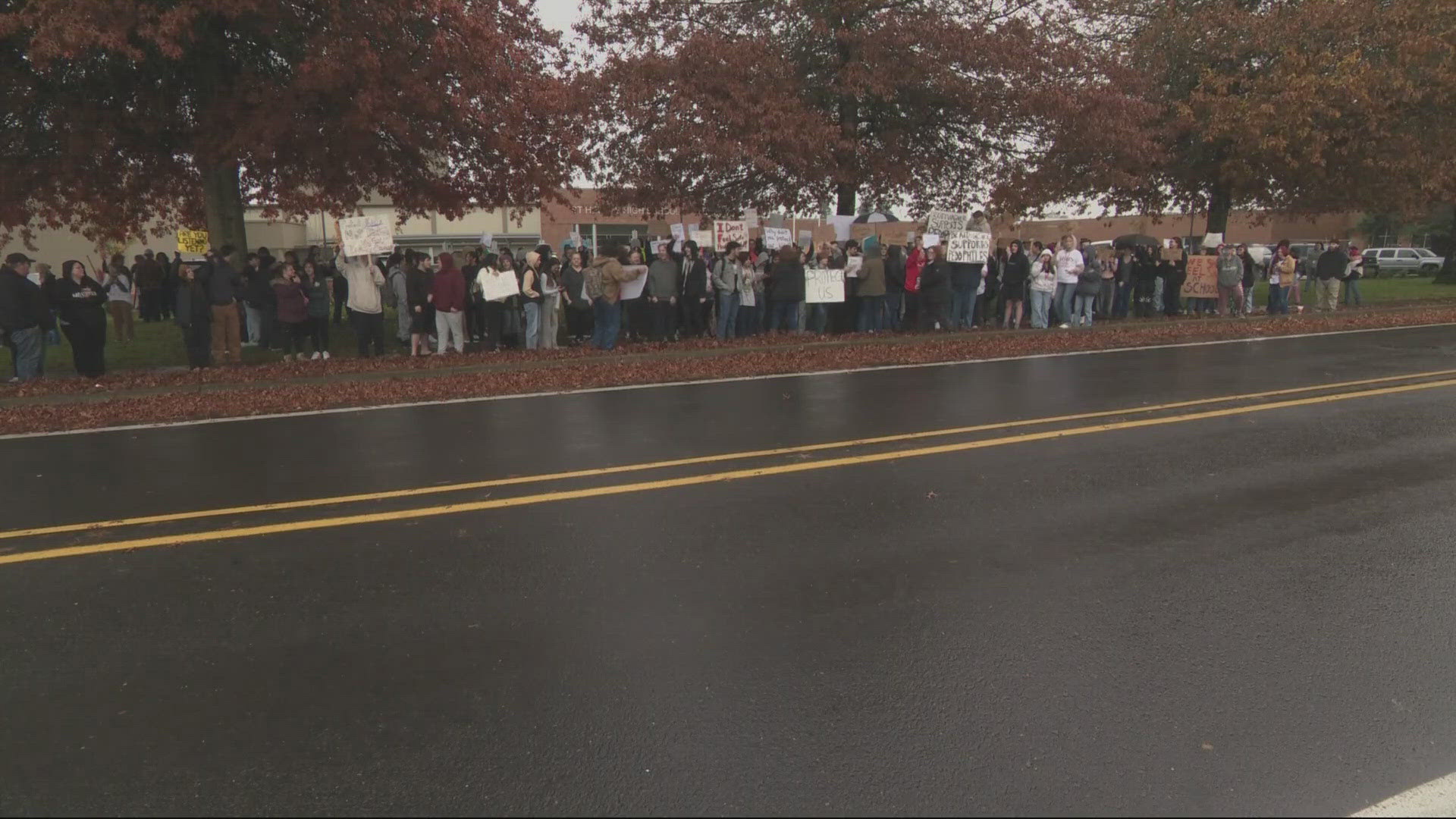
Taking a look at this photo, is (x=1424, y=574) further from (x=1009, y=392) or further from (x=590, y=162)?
(x=590, y=162)

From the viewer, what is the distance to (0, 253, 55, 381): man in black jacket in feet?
38.4

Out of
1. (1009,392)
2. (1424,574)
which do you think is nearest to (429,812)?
(1424,574)

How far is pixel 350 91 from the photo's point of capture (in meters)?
13.4

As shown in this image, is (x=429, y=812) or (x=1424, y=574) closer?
(x=429, y=812)

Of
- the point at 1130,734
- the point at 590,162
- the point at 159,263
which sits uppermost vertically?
the point at 590,162

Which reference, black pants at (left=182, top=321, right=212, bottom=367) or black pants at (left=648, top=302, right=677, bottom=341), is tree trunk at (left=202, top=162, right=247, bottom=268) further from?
black pants at (left=648, top=302, right=677, bottom=341)

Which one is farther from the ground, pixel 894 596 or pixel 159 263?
pixel 159 263

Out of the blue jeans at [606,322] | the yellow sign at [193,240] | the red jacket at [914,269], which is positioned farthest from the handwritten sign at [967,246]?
the yellow sign at [193,240]

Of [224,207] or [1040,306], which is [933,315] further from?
[224,207]

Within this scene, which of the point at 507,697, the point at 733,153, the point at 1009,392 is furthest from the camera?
the point at 733,153

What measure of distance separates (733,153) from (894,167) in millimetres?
4358

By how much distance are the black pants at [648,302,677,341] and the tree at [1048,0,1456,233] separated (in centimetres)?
916

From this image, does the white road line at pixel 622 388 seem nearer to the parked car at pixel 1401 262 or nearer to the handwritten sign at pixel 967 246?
the handwritten sign at pixel 967 246

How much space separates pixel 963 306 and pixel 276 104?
11583 mm
